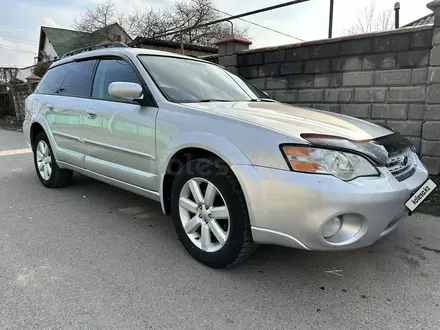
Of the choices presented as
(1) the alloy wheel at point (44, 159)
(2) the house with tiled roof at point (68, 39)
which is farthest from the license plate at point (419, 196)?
(2) the house with tiled roof at point (68, 39)

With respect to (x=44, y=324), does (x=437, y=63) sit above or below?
above

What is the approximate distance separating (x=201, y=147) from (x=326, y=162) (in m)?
0.86

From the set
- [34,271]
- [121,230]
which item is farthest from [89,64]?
[34,271]

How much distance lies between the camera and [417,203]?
7.45 ft

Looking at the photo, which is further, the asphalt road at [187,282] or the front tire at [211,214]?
the front tire at [211,214]

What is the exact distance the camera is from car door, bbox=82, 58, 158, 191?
2840 millimetres

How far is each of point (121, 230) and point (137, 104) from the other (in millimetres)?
1193

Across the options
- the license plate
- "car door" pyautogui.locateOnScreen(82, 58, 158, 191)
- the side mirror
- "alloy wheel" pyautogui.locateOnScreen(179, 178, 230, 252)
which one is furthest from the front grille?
the side mirror

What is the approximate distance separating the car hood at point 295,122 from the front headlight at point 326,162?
0.12 m

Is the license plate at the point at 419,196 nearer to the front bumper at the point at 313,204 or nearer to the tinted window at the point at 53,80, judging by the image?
the front bumper at the point at 313,204

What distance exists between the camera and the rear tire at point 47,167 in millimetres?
4395

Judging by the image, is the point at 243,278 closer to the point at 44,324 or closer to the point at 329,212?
the point at 329,212

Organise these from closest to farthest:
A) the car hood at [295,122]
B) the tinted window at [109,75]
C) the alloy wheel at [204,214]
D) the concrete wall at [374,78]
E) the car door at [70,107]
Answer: the car hood at [295,122], the alloy wheel at [204,214], the tinted window at [109,75], the car door at [70,107], the concrete wall at [374,78]

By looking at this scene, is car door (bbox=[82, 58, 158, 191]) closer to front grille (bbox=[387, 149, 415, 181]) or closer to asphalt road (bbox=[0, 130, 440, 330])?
asphalt road (bbox=[0, 130, 440, 330])
